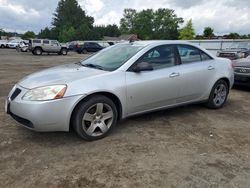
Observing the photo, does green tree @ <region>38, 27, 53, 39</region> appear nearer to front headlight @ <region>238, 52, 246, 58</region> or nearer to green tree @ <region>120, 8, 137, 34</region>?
green tree @ <region>120, 8, 137, 34</region>

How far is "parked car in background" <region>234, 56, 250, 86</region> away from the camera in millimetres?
7969

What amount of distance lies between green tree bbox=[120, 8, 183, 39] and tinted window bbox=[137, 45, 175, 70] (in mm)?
97076

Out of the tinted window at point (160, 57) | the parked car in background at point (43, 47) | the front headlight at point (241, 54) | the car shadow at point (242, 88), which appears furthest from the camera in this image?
the parked car in background at point (43, 47)

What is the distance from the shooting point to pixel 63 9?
3676 inches

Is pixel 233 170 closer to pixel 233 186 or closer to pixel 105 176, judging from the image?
pixel 233 186

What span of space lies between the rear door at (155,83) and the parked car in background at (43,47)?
82.6ft

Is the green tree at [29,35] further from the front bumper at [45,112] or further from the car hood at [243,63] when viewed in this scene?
the front bumper at [45,112]

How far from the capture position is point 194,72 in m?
5.19

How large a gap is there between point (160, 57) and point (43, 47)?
25.4 m

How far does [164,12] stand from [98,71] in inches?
4135

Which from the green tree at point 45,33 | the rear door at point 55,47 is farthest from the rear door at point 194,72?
the green tree at point 45,33

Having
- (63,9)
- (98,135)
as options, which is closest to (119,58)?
(98,135)

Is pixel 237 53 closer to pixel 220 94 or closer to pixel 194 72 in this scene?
pixel 220 94

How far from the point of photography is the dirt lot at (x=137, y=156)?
3.03 meters
